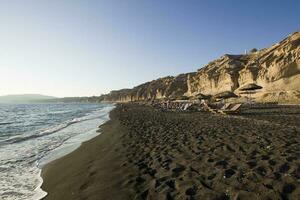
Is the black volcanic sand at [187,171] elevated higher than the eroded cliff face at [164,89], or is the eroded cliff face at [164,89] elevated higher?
the eroded cliff face at [164,89]

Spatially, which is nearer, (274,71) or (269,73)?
(274,71)

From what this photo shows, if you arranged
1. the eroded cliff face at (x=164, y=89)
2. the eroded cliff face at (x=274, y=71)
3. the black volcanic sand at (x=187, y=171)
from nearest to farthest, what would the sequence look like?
the black volcanic sand at (x=187, y=171) < the eroded cliff face at (x=274, y=71) < the eroded cliff face at (x=164, y=89)

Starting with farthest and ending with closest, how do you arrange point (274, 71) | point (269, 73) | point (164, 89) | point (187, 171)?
point (164, 89) → point (269, 73) → point (274, 71) → point (187, 171)

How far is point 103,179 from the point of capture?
6.61 meters

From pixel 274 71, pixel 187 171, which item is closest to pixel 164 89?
pixel 274 71

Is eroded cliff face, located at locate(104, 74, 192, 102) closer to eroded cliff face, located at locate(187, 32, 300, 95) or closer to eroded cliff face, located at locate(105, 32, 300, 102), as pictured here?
eroded cliff face, located at locate(105, 32, 300, 102)

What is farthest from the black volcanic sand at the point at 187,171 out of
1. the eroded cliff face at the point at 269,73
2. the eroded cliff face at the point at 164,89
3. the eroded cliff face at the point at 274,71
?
the eroded cliff face at the point at 164,89

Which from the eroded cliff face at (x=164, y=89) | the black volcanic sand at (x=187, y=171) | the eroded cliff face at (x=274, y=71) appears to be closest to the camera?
the black volcanic sand at (x=187, y=171)

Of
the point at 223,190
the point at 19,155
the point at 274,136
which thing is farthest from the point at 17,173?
the point at 274,136

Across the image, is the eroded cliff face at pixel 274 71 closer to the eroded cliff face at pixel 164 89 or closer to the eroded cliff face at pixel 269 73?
the eroded cliff face at pixel 269 73

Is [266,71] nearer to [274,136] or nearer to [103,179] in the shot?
[274,136]

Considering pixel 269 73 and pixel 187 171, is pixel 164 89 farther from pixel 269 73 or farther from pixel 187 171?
pixel 187 171

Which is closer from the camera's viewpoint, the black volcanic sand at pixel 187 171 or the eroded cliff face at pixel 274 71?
the black volcanic sand at pixel 187 171

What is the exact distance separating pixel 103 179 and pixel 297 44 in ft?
169
